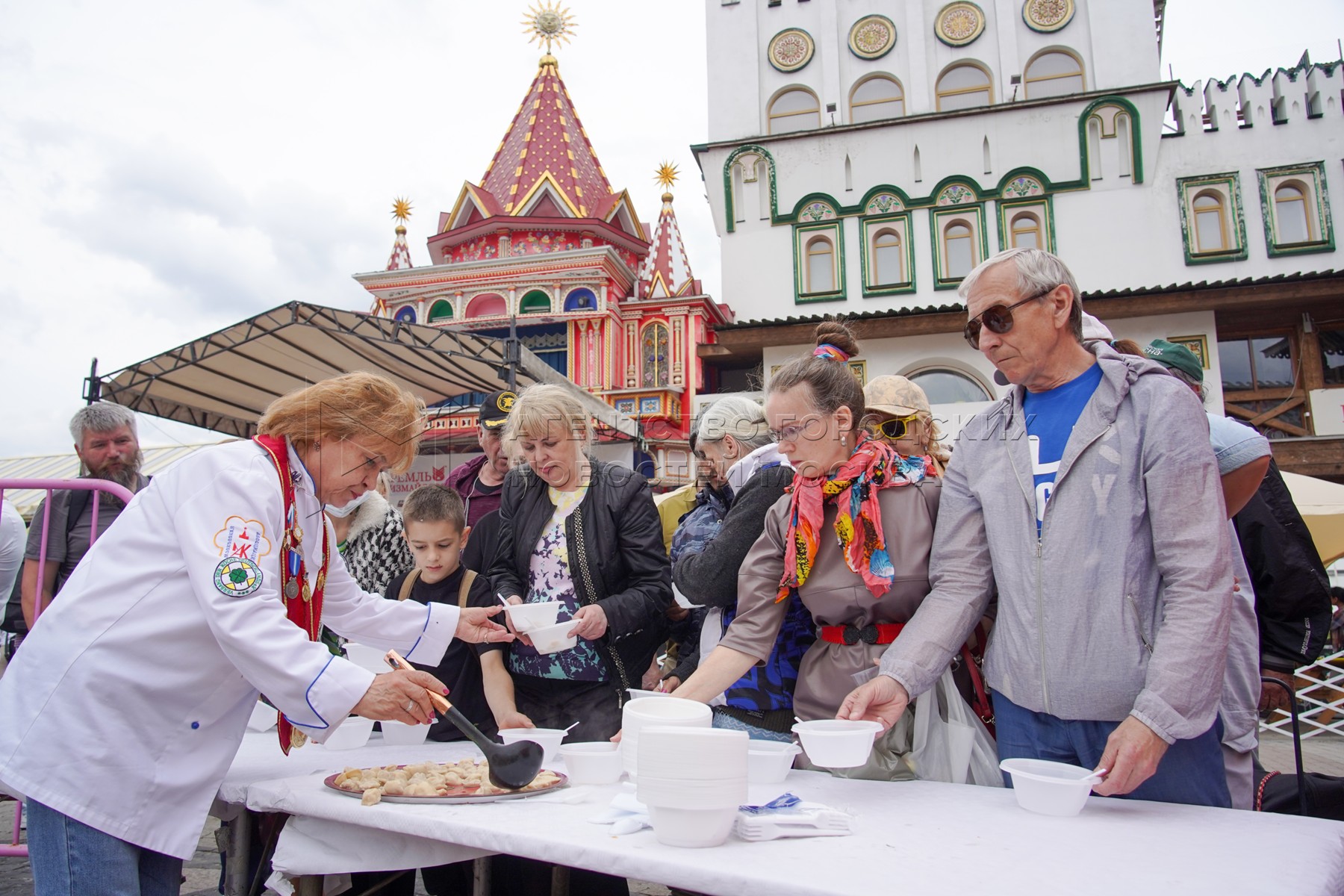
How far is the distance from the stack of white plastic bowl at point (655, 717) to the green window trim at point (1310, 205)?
→ 693 inches

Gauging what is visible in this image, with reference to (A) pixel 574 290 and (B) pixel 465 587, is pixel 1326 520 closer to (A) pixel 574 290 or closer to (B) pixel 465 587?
(B) pixel 465 587

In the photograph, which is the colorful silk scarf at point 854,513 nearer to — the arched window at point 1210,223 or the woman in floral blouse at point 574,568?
the woman in floral blouse at point 574,568

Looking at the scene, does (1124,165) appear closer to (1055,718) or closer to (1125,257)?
(1125,257)

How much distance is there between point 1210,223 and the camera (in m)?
15.4

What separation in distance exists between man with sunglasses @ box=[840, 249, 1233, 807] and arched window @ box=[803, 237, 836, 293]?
1480cm

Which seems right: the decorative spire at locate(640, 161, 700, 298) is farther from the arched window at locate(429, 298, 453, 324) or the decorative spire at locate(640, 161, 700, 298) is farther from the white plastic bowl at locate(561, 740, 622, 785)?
the white plastic bowl at locate(561, 740, 622, 785)

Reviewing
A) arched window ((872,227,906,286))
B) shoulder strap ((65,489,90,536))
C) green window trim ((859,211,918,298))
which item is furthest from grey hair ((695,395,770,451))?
arched window ((872,227,906,286))

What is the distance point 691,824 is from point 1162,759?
3.51 ft

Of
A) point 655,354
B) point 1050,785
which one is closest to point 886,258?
point 655,354

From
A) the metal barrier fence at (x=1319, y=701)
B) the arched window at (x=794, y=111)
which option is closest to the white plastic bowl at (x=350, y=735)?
the metal barrier fence at (x=1319, y=701)

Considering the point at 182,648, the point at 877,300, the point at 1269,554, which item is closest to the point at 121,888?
the point at 182,648

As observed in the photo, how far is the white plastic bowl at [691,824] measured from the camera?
1407mm

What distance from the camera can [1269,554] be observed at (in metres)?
2.93

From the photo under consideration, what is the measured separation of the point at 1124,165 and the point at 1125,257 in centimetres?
176
